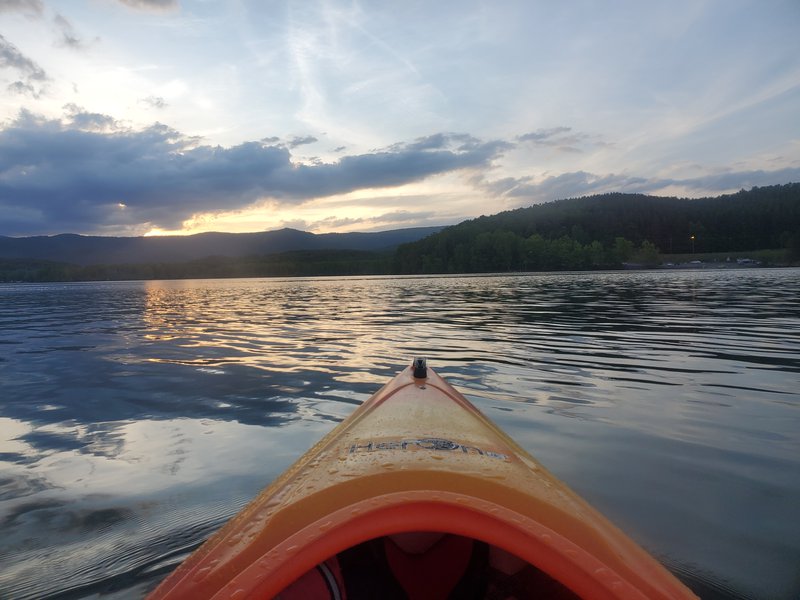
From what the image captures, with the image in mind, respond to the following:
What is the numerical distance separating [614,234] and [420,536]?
597 feet

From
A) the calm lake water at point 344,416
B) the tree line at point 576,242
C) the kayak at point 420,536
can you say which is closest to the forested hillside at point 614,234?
the tree line at point 576,242

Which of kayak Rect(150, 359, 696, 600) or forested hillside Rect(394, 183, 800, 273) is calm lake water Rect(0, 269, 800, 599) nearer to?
kayak Rect(150, 359, 696, 600)

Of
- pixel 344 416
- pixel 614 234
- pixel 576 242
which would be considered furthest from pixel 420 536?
pixel 614 234

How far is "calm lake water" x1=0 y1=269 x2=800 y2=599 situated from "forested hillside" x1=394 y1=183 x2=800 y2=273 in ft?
435

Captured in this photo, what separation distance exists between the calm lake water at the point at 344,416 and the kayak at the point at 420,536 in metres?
1.29

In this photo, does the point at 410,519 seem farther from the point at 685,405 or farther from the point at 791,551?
the point at 685,405

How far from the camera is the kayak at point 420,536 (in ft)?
5.27

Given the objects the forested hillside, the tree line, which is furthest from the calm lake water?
the tree line

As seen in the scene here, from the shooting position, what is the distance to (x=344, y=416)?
6.43m

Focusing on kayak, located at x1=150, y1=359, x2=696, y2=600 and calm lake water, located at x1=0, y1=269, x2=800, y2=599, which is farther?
calm lake water, located at x1=0, y1=269, x2=800, y2=599

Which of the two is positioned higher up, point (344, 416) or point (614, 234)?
point (614, 234)

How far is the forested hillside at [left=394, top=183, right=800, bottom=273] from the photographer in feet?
468

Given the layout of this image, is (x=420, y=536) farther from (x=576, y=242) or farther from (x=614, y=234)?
(x=614, y=234)

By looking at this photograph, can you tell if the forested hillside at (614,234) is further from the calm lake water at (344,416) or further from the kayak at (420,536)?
the kayak at (420,536)
